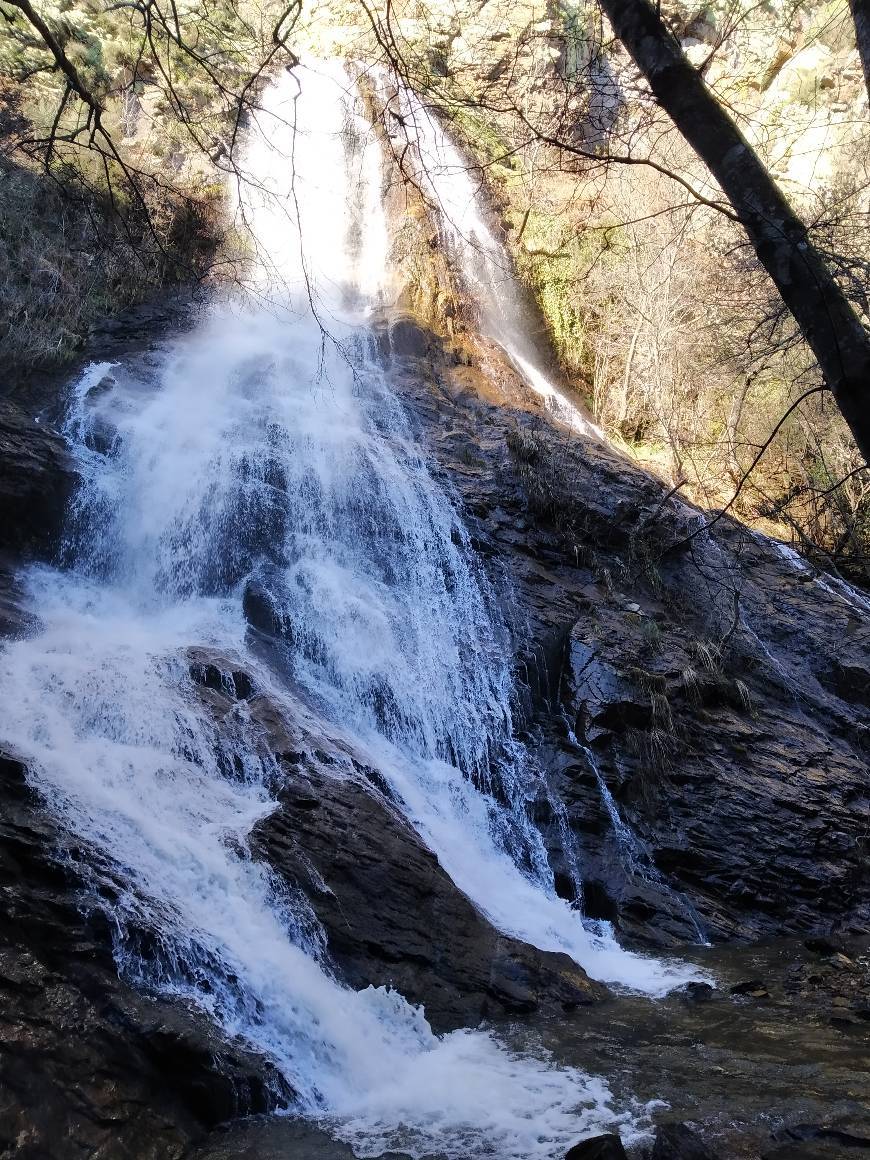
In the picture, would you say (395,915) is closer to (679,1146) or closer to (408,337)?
(679,1146)

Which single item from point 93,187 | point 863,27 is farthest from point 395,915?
point 93,187

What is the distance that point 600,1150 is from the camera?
2928mm

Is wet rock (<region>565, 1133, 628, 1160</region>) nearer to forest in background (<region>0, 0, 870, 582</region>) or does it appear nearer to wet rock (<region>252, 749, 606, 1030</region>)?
wet rock (<region>252, 749, 606, 1030</region>)

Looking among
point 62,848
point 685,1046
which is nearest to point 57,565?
point 62,848

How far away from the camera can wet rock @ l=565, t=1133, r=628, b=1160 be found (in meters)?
2.91

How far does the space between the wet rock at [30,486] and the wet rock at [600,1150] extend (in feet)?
25.4

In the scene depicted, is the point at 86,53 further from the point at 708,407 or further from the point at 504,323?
the point at 708,407

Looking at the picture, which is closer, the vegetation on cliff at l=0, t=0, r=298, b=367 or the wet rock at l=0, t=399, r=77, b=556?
the wet rock at l=0, t=399, r=77, b=556

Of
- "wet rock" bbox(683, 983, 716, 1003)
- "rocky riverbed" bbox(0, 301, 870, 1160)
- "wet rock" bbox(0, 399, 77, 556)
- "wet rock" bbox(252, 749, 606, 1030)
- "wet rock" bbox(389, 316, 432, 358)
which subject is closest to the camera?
"rocky riverbed" bbox(0, 301, 870, 1160)

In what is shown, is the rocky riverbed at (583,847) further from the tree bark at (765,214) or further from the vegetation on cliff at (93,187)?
the tree bark at (765,214)

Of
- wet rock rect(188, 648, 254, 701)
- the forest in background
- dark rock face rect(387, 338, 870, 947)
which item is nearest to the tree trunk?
dark rock face rect(387, 338, 870, 947)

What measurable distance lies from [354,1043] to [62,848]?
5.95ft

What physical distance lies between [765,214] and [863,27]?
1.92ft

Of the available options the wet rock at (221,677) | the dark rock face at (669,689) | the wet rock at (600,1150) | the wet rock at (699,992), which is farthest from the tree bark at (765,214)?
the wet rock at (221,677)
